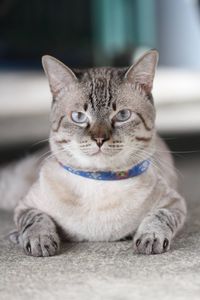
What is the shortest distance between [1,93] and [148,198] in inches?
171

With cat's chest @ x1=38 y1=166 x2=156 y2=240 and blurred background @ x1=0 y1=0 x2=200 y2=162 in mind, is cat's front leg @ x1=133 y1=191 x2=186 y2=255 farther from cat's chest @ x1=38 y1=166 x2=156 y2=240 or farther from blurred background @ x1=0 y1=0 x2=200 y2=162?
blurred background @ x1=0 y1=0 x2=200 y2=162

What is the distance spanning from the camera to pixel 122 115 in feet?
6.74

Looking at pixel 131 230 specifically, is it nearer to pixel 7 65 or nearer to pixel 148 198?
pixel 148 198

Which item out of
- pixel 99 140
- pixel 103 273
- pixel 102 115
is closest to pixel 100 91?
pixel 102 115

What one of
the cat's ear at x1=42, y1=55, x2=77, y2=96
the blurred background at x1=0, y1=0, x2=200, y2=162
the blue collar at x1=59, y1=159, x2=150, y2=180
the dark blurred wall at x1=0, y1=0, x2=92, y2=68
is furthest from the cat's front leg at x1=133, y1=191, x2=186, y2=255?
the dark blurred wall at x1=0, y1=0, x2=92, y2=68

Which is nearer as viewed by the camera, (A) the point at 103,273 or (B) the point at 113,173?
(A) the point at 103,273

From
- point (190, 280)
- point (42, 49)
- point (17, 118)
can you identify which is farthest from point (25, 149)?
point (42, 49)

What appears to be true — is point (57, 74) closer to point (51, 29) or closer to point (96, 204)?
point (96, 204)

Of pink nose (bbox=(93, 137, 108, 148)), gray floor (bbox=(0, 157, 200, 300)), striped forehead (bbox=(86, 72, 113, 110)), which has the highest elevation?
striped forehead (bbox=(86, 72, 113, 110))

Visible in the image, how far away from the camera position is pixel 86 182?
2088 millimetres

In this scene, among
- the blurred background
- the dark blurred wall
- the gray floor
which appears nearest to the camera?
the gray floor

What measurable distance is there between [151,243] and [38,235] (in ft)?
1.20

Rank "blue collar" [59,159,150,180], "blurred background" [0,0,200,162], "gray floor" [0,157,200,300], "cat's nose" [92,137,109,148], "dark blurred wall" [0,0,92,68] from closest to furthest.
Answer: "gray floor" [0,157,200,300] < "cat's nose" [92,137,109,148] < "blue collar" [59,159,150,180] < "blurred background" [0,0,200,162] < "dark blurred wall" [0,0,92,68]

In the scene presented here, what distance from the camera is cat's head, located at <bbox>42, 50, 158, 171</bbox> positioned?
1992mm
